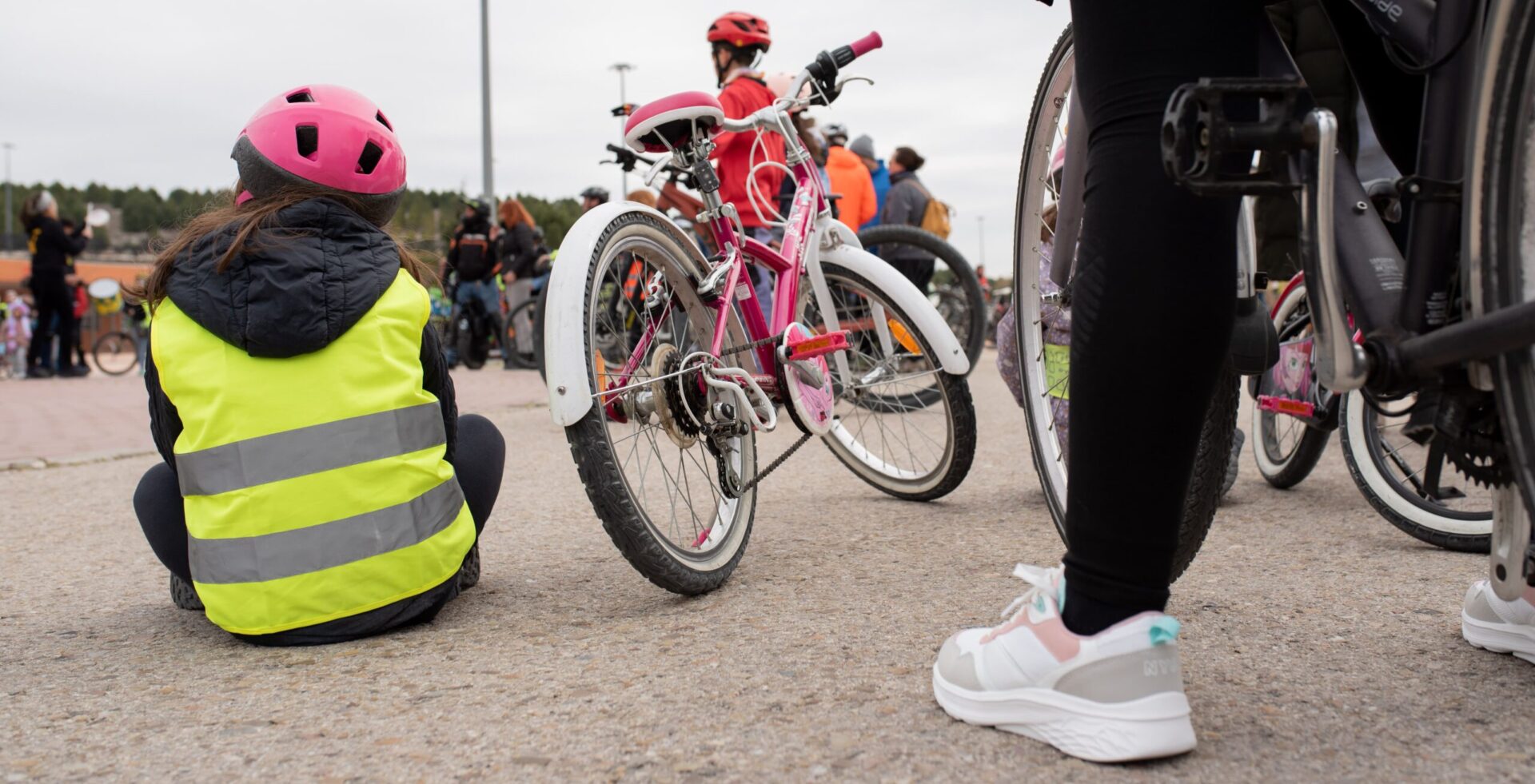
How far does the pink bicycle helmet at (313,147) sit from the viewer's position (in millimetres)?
2314

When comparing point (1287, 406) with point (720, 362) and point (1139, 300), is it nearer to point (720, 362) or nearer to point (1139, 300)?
point (720, 362)

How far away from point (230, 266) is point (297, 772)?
39.2 inches

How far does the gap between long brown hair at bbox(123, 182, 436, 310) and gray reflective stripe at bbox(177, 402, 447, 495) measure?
1.03ft

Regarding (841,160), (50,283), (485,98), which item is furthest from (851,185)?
(485,98)

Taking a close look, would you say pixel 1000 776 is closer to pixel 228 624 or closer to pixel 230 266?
pixel 228 624

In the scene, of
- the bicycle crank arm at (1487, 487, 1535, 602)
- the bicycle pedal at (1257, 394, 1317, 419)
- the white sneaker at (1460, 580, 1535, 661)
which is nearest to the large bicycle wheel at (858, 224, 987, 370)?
the bicycle pedal at (1257, 394, 1317, 419)

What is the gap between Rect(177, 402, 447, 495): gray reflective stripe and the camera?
2.06m

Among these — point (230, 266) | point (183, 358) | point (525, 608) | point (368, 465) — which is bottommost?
point (525, 608)

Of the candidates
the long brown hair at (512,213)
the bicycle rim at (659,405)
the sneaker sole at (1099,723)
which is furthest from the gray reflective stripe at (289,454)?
the long brown hair at (512,213)

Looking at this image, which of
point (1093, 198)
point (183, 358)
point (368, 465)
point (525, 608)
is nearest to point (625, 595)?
point (525, 608)

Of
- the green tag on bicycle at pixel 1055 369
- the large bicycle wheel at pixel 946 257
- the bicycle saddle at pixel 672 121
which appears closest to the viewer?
the green tag on bicycle at pixel 1055 369

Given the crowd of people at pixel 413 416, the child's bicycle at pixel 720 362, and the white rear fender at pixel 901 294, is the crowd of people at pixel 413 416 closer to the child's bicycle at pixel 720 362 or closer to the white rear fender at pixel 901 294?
the child's bicycle at pixel 720 362

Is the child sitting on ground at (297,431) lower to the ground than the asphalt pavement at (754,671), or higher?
higher

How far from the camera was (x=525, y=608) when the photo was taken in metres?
2.36
